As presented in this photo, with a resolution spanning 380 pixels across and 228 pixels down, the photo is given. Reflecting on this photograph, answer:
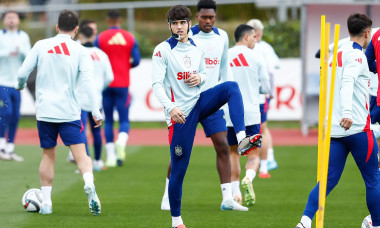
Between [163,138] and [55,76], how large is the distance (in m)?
10.1

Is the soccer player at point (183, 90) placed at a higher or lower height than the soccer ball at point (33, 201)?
higher

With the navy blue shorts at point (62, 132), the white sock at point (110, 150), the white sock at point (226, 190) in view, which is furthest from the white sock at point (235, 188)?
the white sock at point (110, 150)

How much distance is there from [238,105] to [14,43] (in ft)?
24.8

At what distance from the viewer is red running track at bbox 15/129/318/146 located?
17000 millimetres

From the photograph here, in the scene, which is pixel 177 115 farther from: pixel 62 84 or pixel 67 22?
pixel 67 22

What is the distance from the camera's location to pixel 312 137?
17.9 m

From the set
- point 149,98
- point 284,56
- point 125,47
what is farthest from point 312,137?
point 125,47

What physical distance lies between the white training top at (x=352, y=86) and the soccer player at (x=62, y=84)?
2.69 meters

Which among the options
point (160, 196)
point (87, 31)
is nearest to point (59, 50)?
point (160, 196)

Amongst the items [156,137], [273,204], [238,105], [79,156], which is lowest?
[156,137]

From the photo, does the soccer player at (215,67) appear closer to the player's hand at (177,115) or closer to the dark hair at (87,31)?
the player's hand at (177,115)

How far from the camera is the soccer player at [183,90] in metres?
7.00

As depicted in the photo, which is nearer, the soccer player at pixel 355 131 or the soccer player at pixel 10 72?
the soccer player at pixel 355 131

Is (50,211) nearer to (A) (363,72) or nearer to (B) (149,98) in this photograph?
(A) (363,72)
